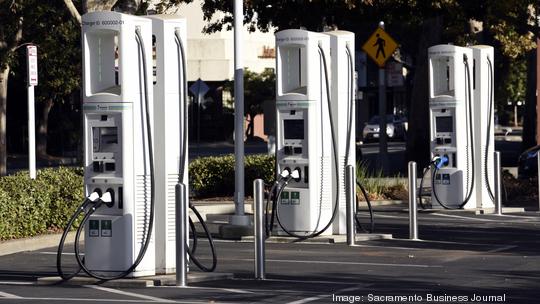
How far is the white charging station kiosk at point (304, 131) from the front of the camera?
1711 cm

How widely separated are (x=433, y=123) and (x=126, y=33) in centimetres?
1114

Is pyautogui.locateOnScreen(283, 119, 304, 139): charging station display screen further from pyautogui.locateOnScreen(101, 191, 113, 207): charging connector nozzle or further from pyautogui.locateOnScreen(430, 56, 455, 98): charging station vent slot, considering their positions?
pyautogui.locateOnScreen(430, 56, 455, 98): charging station vent slot

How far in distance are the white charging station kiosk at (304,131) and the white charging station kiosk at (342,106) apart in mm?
125

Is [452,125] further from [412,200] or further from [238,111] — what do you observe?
[238,111]

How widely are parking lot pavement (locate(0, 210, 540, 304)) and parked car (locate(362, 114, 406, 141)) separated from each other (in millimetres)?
42554

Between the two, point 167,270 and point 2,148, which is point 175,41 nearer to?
point 167,270

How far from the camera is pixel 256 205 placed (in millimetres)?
12766

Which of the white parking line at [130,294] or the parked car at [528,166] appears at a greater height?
the parked car at [528,166]

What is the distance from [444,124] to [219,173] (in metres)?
5.05

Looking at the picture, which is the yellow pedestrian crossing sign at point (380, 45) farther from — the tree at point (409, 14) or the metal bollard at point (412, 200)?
the metal bollard at point (412, 200)

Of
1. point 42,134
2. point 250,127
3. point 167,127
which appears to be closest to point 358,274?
point 167,127

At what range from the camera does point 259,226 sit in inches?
508

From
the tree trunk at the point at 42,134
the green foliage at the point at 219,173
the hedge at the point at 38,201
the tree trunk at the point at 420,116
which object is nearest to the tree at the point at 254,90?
the tree trunk at the point at 42,134

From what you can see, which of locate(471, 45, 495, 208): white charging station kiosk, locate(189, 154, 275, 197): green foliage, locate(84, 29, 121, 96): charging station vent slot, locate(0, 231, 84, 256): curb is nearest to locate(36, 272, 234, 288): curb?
locate(84, 29, 121, 96): charging station vent slot
